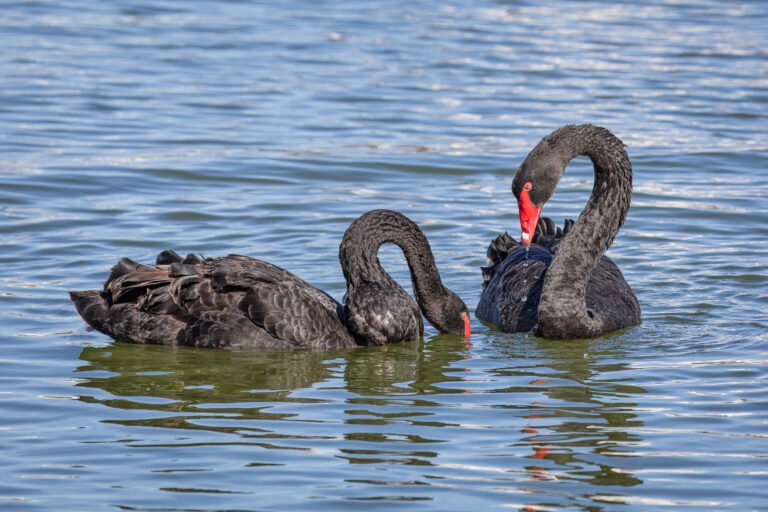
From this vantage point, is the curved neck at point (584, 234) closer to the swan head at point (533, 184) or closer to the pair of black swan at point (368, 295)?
the pair of black swan at point (368, 295)

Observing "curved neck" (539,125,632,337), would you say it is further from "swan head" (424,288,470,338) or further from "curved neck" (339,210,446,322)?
"curved neck" (339,210,446,322)

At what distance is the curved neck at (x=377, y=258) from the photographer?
30.1ft

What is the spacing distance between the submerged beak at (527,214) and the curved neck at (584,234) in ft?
1.29

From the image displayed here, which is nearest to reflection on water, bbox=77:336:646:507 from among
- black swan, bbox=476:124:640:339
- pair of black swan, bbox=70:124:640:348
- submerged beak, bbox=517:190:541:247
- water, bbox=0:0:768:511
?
water, bbox=0:0:768:511

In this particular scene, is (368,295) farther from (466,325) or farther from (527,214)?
(527,214)

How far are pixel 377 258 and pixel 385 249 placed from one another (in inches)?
119

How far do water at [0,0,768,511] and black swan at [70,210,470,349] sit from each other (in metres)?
0.14

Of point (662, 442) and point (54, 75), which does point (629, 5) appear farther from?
point (662, 442)

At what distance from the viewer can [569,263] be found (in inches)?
366

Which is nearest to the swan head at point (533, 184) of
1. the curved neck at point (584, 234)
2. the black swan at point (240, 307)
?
the curved neck at point (584, 234)

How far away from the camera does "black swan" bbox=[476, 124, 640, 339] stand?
29.7 ft

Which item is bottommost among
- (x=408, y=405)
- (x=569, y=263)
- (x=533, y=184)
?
(x=408, y=405)

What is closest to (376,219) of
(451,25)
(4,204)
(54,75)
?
(4,204)

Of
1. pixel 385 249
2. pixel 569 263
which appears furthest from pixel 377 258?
pixel 385 249
